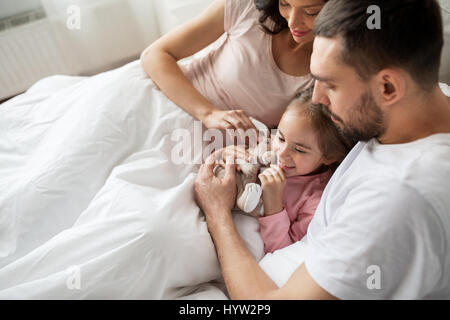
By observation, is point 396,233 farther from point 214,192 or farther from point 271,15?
point 271,15

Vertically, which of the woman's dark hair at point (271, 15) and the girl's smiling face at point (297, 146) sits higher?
the woman's dark hair at point (271, 15)

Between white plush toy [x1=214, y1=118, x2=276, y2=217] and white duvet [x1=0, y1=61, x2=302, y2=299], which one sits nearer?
white duvet [x1=0, y1=61, x2=302, y2=299]

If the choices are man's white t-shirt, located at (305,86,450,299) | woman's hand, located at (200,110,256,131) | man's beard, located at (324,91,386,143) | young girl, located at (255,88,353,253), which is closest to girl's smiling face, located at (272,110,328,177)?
young girl, located at (255,88,353,253)

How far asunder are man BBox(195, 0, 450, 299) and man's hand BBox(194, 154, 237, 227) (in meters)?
0.26

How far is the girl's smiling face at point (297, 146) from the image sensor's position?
98 cm

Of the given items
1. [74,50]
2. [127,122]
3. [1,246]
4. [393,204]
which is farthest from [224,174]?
[74,50]

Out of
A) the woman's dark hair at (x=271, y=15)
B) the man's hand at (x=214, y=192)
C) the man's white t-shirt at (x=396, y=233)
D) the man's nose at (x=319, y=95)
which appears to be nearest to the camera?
the man's white t-shirt at (x=396, y=233)

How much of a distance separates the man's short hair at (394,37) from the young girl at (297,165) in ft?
1.18

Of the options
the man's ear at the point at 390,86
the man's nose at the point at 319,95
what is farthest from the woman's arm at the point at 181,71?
the man's ear at the point at 390,86

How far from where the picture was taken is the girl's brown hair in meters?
0.98

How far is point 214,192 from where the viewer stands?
936mm

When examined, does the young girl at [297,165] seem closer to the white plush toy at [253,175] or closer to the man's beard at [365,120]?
the white plush toy at [253,175]

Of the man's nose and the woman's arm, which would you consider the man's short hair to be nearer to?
the man's nose
